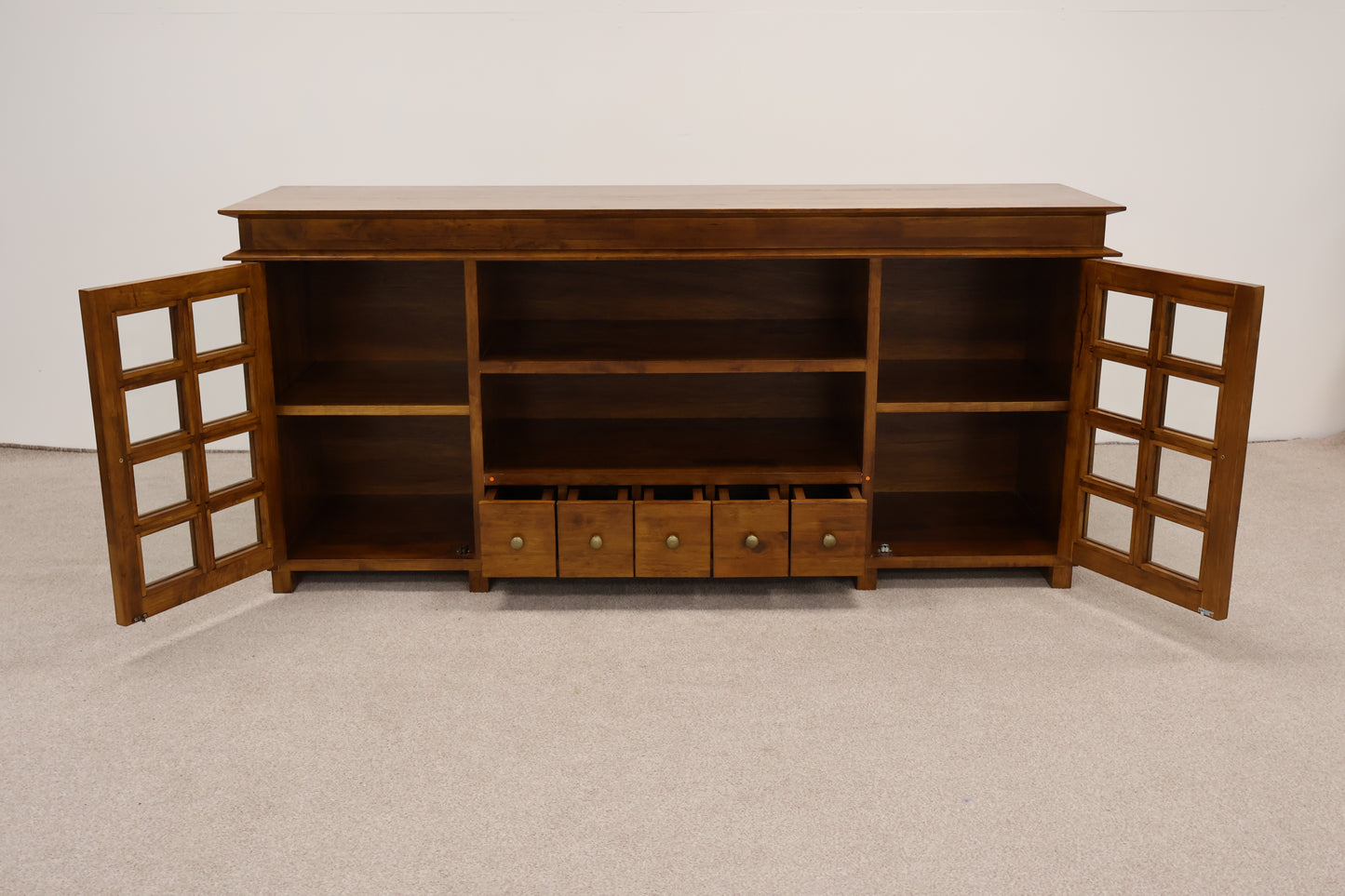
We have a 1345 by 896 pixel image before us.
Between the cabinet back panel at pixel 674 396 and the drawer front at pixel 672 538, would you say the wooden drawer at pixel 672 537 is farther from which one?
the cabinet back panel at pixel 674 396

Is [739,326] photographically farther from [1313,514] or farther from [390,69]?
[1313,514]

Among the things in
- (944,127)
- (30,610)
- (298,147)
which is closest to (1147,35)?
(944,127)

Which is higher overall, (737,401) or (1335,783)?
(737,401)

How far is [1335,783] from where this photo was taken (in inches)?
94.8

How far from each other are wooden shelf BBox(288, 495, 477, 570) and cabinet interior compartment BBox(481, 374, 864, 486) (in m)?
0.30

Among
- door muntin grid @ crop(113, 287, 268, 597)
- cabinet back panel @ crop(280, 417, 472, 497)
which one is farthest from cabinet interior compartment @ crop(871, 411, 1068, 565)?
door muntin grid @ crop(113, 287, 268, 597)

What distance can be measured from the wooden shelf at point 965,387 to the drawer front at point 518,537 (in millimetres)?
970

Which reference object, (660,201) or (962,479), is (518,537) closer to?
(660,201)

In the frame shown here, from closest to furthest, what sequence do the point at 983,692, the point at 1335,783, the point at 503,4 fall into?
the point at 1335,783 < the point at 983,692 < the point at 503,4

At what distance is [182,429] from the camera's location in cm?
295

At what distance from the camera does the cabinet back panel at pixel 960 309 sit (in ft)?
11.7

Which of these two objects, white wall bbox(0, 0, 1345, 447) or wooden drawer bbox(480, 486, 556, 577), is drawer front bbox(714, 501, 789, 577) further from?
white wall bbox(0, 0, 1345, 447)

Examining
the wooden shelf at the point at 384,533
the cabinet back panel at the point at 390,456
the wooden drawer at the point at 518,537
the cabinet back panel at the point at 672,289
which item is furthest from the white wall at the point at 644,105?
the wooden drawer at the point at 518,537

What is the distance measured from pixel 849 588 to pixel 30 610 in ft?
7.54
